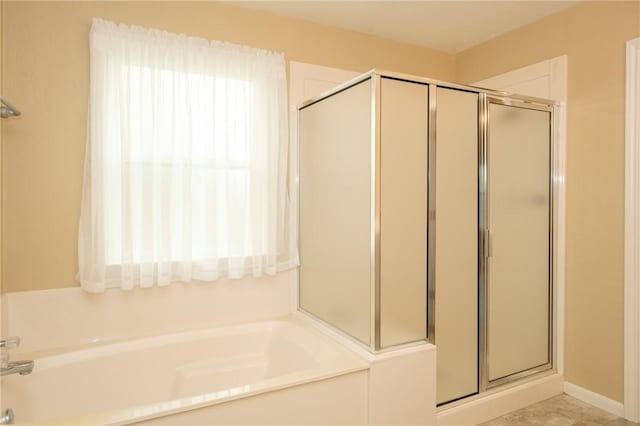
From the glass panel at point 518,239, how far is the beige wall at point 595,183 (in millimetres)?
175

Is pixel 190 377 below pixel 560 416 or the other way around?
the other way around

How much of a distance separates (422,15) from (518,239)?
166cm

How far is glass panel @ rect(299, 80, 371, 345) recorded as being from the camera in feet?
6.58

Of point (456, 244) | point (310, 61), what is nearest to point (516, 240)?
point (456, 244)

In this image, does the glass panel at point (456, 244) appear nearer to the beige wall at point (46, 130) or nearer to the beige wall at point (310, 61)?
the beige wall at point (310, 61)

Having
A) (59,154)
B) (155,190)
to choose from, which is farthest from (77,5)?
(155,190)

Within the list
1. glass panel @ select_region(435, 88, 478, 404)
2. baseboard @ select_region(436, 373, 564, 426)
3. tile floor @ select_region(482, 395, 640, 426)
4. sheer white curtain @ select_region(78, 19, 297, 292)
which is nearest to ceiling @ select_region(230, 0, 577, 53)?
sheer white curtain @ select_region(78, 19, 297, 292)

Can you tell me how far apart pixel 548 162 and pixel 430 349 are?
1.53 m

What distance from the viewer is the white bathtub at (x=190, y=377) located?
161 cm

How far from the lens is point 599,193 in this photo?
2438mm

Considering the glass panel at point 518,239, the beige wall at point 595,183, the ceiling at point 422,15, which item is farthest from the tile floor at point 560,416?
the ceiling at point 422,15

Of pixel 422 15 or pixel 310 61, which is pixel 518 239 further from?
pixel 310 61

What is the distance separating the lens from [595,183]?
2.46 metres

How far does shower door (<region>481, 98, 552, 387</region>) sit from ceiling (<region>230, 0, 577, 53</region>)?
0.69 metres
